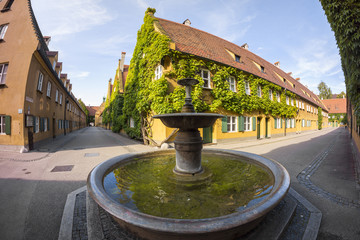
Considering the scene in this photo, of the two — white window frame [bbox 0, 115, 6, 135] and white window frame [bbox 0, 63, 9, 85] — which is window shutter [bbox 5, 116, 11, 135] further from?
white window frame [bbox 0, 63, 9, 85]

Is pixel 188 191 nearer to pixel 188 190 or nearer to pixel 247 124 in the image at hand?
pixel 188 190

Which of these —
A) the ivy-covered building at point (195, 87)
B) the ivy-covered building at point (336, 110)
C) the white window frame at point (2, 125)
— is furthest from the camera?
the ivy-covered building at point (336, 110)

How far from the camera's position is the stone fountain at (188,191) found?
5.24 feet

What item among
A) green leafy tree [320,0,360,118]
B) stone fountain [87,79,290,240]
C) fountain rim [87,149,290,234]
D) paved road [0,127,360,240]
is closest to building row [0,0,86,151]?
paved road [0,127,360,240]

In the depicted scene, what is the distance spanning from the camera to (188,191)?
2969 millimetres

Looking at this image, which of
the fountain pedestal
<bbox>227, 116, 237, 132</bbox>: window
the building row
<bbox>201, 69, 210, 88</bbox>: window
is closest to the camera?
the fountain pedestal

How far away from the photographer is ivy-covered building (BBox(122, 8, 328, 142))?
413 inches

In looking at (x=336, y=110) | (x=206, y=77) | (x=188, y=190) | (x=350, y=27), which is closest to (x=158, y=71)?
(x=206, y=77)

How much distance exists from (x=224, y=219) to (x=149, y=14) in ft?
50.2

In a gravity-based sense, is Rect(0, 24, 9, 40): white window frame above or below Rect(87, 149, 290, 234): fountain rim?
above

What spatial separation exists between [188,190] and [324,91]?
81.4 metres

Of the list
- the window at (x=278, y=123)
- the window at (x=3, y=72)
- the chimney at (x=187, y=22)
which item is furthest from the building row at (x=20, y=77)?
the window at (x=278, y=123)

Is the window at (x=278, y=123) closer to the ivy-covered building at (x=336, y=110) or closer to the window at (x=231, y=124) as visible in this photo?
the window at (x=231, y=124)

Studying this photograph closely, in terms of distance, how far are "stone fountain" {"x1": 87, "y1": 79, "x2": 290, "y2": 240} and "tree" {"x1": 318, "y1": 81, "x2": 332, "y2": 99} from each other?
77.9 metres
